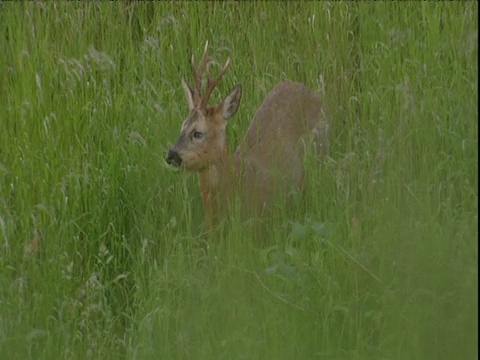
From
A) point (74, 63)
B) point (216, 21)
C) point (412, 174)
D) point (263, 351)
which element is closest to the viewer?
point (263, 351)

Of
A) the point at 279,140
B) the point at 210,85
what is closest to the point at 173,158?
the point at 210,85

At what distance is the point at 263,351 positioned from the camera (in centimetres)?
496

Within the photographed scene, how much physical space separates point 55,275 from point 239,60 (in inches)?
102

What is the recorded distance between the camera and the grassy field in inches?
199

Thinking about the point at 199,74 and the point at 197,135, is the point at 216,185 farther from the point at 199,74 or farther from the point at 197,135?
the point at 199,74

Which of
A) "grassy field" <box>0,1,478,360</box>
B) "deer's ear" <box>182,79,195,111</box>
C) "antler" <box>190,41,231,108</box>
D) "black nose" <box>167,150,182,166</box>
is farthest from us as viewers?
"deer's ear" <box>182,79,195,111</box>

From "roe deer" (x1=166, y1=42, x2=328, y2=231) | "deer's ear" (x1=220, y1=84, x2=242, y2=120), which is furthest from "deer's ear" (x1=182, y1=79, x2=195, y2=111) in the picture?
"deer's ear" (x1=220, y1=84, x2=242, y2=120)

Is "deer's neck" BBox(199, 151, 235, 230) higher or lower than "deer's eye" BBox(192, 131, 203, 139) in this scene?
lower

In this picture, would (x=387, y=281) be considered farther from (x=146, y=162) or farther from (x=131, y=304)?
(x=146, y=162)

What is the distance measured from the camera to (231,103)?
7.27 m

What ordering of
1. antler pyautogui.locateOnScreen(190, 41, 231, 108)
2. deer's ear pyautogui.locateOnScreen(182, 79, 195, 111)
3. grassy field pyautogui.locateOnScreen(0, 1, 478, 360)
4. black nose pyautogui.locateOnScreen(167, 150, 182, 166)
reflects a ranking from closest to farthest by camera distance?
1. grassy field pyautogui.locateOnScreen(0, 1, 478, 360)
2. black nose pyautogui.locateOnScreen(167, 150, 182, 166)
3. antler pyautogui.locateOnScreen(190, 41, 231, 108)
4. deer's ear pyautogui.locateOnScreen(182, 79, 195, 111)

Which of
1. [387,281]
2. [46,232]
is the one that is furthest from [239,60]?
[387,281]

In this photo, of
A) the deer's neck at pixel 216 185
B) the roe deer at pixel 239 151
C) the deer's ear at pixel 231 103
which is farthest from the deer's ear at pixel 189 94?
the deer's neck at pixel 216 185

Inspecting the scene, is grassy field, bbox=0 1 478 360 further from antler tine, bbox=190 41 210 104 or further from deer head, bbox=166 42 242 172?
antler tine, bbox=190 41 210 104
